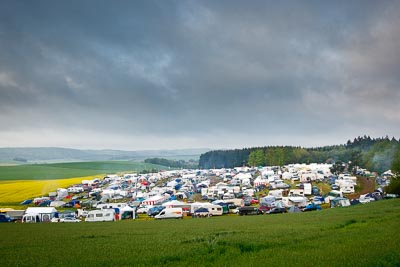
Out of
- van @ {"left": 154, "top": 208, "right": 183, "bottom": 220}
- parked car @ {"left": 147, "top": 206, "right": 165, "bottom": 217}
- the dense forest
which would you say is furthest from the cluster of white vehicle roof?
the dense forest

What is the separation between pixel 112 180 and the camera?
92625mm

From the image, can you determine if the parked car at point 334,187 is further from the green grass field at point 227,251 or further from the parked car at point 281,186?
the green grass field at point 227,251

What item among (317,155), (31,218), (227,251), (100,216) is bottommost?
(31,218)

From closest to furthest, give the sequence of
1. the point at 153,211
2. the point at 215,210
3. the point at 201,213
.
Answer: the point at 201,213
the point at 215,210
the point at 153,211

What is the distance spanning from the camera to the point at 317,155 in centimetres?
13900

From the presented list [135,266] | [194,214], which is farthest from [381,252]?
[194,214]

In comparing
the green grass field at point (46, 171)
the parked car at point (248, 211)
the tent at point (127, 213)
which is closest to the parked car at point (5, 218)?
the tent at point (127, 213)

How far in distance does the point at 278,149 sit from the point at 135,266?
126455mm

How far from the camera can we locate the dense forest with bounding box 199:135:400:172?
309 feet

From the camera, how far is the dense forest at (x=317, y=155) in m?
94.3

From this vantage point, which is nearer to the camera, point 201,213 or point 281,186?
point 201,213

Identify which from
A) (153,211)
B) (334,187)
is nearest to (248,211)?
(153,211)

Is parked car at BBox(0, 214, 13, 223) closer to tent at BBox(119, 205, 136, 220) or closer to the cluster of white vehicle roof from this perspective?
the cluster of white vehicle roof

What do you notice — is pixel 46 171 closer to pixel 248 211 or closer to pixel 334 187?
pixel 334 187
